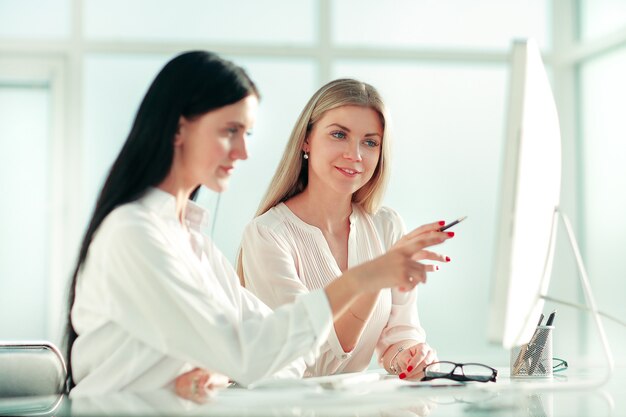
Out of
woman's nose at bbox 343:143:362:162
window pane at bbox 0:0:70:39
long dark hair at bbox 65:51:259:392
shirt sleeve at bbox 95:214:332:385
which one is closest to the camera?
shirt sleeve at bbox 95:214:332:385

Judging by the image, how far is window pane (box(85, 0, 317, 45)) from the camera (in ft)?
19.4

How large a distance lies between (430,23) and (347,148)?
12.8ft

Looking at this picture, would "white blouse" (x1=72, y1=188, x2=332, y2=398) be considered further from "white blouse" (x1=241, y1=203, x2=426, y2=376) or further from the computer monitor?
"white blouse" (x1=241, y1=203, x2=426, y2=376)

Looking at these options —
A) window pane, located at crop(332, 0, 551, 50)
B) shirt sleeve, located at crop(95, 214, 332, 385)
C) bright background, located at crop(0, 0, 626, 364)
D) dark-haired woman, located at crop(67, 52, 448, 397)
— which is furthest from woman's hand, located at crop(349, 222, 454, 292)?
window pane, located at crop(332, 0, 551, 50)

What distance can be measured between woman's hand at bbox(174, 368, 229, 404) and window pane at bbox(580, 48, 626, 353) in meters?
4.72

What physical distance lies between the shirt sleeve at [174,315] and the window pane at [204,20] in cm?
454

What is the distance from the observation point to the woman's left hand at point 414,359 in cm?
215

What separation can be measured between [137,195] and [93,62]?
14.6 feet

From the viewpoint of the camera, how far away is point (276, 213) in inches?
105

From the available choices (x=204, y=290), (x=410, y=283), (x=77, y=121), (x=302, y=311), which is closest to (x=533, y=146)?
(x=410, y=283)

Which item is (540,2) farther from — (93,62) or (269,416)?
(269,416)

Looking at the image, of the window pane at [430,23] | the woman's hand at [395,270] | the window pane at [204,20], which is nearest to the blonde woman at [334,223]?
the woman's hand at [395,270]

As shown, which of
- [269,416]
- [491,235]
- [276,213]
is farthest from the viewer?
[491,235]

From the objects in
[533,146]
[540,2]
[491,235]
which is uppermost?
[540,2]
